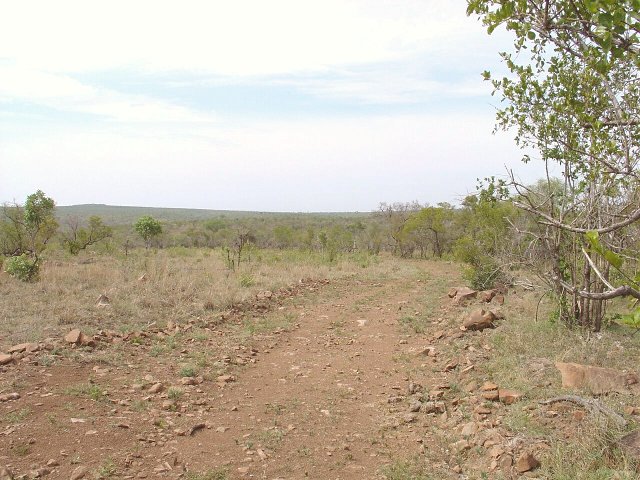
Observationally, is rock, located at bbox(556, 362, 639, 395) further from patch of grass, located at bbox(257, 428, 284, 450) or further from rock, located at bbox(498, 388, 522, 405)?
patch of grass, located at bbox(257, 428, 284, 450)

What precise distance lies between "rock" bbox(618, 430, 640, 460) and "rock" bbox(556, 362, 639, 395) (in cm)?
114

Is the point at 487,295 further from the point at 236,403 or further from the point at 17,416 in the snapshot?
the point at 17,416

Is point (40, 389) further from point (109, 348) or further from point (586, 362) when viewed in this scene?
point (586, 362)

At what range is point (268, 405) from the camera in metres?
5.10

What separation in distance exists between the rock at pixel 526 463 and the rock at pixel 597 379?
1.39 m

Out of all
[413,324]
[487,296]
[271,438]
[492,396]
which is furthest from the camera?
[487,296]

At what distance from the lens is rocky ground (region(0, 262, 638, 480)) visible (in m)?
3.77

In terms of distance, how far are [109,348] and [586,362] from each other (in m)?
5.96

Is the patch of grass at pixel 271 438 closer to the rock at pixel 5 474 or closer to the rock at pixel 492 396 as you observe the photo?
the rock at pixel 5 474

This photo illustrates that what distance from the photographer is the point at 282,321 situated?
28.7ft

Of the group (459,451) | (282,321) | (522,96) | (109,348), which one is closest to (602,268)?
(522,96)

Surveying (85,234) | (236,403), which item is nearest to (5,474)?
(236,403)

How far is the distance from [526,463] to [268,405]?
2.67m

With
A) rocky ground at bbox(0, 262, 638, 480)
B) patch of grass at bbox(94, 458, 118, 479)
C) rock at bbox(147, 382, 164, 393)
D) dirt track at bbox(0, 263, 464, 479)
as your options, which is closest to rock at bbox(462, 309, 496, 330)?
rocky ground at bbox(0, 262, 638, 480)
